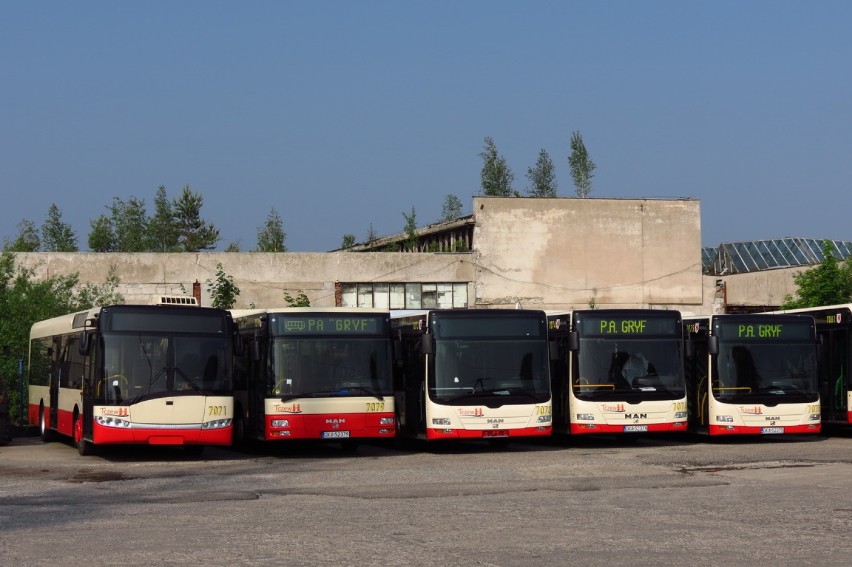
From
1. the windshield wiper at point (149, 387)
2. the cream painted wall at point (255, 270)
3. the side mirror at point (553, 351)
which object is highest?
the cream painted wall at point (255, 270)

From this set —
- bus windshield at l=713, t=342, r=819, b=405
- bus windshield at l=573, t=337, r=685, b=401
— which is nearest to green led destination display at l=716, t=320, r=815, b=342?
bus windshield at l=713, t=342, r=819, b=405

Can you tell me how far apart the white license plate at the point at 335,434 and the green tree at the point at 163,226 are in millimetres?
77023

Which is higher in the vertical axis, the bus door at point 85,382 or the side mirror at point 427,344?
the side mirror at point 427,344

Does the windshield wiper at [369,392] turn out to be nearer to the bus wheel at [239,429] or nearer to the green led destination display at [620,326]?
the bus wheel at [239,429]

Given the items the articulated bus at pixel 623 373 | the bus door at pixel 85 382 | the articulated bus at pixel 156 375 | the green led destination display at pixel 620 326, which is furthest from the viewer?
the green led destination display at pixel 620 326

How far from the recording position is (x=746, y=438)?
2828cm

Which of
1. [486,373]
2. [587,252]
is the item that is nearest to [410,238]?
[587,252]

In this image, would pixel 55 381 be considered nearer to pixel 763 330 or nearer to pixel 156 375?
pixel 156 375

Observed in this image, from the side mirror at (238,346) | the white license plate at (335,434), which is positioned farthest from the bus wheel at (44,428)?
the white license plate at (335,434)

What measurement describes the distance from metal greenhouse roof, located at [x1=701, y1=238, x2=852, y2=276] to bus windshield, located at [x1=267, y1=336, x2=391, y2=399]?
49.6 metres

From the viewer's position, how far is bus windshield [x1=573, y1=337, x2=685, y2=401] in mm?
25328

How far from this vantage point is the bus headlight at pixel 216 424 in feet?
73.5

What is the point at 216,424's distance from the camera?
2250 cm

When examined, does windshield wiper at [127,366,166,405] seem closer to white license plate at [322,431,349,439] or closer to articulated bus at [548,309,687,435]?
white license plate at [322,431,349,439]
